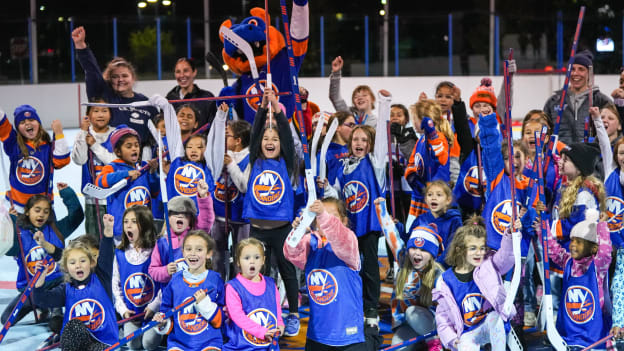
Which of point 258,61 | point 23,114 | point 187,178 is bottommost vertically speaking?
point 187,178

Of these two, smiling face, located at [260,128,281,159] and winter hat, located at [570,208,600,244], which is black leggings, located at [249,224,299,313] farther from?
winter hat, located at [570,208,600,244]

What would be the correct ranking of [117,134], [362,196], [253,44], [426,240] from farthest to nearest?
[253,44], [117,134], [362,196], [426,240]

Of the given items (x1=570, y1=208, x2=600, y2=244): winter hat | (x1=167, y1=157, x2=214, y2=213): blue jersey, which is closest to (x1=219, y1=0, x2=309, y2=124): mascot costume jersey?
(x1=167, y1=157, x2=214, y2=213): blue jersey

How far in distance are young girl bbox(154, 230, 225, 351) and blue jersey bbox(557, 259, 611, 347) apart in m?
1.64

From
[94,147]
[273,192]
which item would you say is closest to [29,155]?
[94,147]

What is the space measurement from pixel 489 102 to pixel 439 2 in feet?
43.2

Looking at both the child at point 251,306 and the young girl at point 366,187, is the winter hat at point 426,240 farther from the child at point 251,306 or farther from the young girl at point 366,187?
the child at point 251,306

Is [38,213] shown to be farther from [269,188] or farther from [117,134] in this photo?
[269,188]

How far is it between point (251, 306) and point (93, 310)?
0.76 metres

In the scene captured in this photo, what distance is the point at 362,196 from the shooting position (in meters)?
4.31

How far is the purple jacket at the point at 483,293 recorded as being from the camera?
3.58 m

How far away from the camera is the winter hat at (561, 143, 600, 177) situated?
424 centimetres

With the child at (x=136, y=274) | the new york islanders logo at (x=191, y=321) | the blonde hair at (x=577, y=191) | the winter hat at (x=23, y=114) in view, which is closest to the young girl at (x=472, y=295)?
the blonde hair at (x=577, y=191)

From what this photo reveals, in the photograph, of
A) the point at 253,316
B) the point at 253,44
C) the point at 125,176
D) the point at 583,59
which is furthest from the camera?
the point at 583,59
